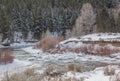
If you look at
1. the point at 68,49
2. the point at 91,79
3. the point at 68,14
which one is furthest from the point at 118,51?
the point at 68,14

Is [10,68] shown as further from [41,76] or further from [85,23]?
[85,23]

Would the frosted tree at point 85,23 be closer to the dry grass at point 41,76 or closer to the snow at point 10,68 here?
the snow at point 10,68

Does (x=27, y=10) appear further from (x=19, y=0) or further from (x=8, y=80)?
(x=8, y=80)

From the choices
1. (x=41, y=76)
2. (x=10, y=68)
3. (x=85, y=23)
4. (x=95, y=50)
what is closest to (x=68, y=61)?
(x=95, y=50)

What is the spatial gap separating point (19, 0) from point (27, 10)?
7.44m

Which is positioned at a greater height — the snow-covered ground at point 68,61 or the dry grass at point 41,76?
the dry grass at point 41,76

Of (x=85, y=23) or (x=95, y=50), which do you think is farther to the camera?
(x=85, y=23)

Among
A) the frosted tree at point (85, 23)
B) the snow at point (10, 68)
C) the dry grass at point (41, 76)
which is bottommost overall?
the frosted tree at point (85, 23)

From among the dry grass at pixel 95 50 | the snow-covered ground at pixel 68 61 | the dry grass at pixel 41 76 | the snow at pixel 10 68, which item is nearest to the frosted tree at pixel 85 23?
the snow-covered ground at pixel 68 61

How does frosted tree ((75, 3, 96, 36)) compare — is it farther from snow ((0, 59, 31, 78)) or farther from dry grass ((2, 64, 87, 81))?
dry grass ((2, 64, 87, 81))

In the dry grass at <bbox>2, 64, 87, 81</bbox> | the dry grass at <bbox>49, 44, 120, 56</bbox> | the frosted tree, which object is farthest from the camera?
the frosted tree

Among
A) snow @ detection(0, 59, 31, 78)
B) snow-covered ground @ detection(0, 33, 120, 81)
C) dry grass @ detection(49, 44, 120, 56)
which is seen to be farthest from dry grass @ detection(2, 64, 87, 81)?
dry grass @ detection(49, 44, 120, 56)

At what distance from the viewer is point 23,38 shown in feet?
214

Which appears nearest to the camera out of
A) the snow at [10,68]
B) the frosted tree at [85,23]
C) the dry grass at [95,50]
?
the snow at [10,68]
